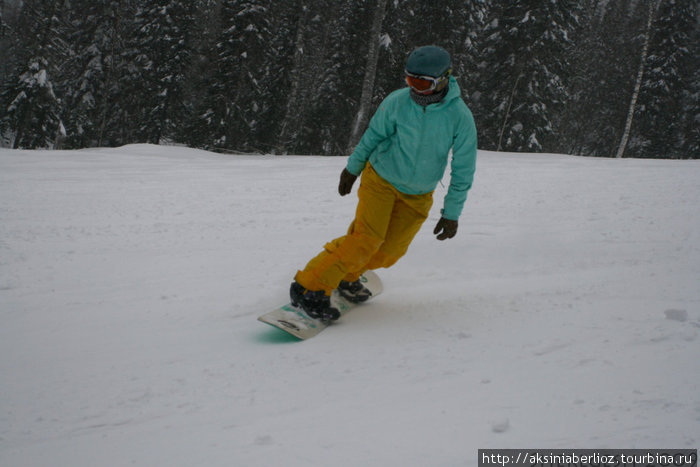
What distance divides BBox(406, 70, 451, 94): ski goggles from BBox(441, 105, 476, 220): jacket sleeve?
0.81ft

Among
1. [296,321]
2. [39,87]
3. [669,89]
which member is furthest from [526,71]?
[39,87]

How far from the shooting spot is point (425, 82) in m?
2.79

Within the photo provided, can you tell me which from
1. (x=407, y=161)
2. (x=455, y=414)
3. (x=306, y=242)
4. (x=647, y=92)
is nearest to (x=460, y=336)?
(x=455, y=414)

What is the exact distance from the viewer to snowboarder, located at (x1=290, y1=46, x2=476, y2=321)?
291 centimetres

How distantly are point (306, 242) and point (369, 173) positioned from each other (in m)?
1.73

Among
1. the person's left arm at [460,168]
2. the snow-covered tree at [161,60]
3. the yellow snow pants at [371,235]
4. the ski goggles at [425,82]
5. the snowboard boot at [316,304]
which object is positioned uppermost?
the snow-covered tree at [161,60]

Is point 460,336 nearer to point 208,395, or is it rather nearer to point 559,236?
point 208,395

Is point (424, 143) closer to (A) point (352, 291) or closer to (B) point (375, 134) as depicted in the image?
(B) point (375, 134)

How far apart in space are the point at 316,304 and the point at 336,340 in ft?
0.99

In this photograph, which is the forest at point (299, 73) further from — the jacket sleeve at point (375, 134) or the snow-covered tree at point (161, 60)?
the jacket sleeve at point (375, 134)

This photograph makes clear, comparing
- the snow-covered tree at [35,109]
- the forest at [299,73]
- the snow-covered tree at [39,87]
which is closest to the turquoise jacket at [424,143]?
the forest at [299,73]

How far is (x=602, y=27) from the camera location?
114 feet

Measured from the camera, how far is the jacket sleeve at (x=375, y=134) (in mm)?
3073

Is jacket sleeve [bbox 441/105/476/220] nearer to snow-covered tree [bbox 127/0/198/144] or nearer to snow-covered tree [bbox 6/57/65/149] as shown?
snow-covered tree [bbox 6/57/65/149]
